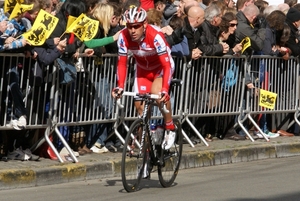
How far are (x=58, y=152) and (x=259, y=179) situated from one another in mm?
2550

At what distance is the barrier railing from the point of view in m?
11.6

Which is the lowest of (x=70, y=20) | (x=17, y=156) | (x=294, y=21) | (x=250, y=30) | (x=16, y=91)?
(x=17, y=156)

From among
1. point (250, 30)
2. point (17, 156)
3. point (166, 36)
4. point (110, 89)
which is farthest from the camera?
point (250, 30)

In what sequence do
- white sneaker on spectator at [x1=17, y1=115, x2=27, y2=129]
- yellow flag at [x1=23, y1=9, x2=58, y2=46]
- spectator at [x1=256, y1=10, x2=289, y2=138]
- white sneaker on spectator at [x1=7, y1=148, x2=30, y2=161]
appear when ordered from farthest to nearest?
spectator at [x1=256, y1=10, x2=289, y2=138] < white sneaker on spectator at [x1=7, y1=148, x2=30, y2=161] < white sneaker on spectator at [x1=17, y1=115, x2=27, y2=129] < yellow flag at [x1=23, y1=9, x2=58, y2=46]

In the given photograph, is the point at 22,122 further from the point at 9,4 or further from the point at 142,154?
the point at 142,154

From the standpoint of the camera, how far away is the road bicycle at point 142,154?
10.6 m

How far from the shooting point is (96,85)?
12.7 metres

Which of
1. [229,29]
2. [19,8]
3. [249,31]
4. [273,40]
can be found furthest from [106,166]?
[273,40]

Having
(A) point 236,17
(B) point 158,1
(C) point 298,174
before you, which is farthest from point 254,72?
(C) point 298,174

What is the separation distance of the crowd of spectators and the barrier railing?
3.3 inches

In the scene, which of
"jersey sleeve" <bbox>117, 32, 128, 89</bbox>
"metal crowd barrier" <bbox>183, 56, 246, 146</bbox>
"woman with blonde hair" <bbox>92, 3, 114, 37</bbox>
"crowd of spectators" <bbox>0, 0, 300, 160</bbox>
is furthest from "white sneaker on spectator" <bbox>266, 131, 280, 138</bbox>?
"jersey sleeve" <bbox>117, 32, 128, 89</bbox>

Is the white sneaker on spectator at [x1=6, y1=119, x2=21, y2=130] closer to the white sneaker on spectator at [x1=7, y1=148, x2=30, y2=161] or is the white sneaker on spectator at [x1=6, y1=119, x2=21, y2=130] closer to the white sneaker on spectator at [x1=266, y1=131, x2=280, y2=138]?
the white sneaker on spectator at [x1=7, y1=148, x2=30, y2=161]

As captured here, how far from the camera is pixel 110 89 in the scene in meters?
13.0

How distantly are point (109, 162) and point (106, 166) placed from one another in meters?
0.10
